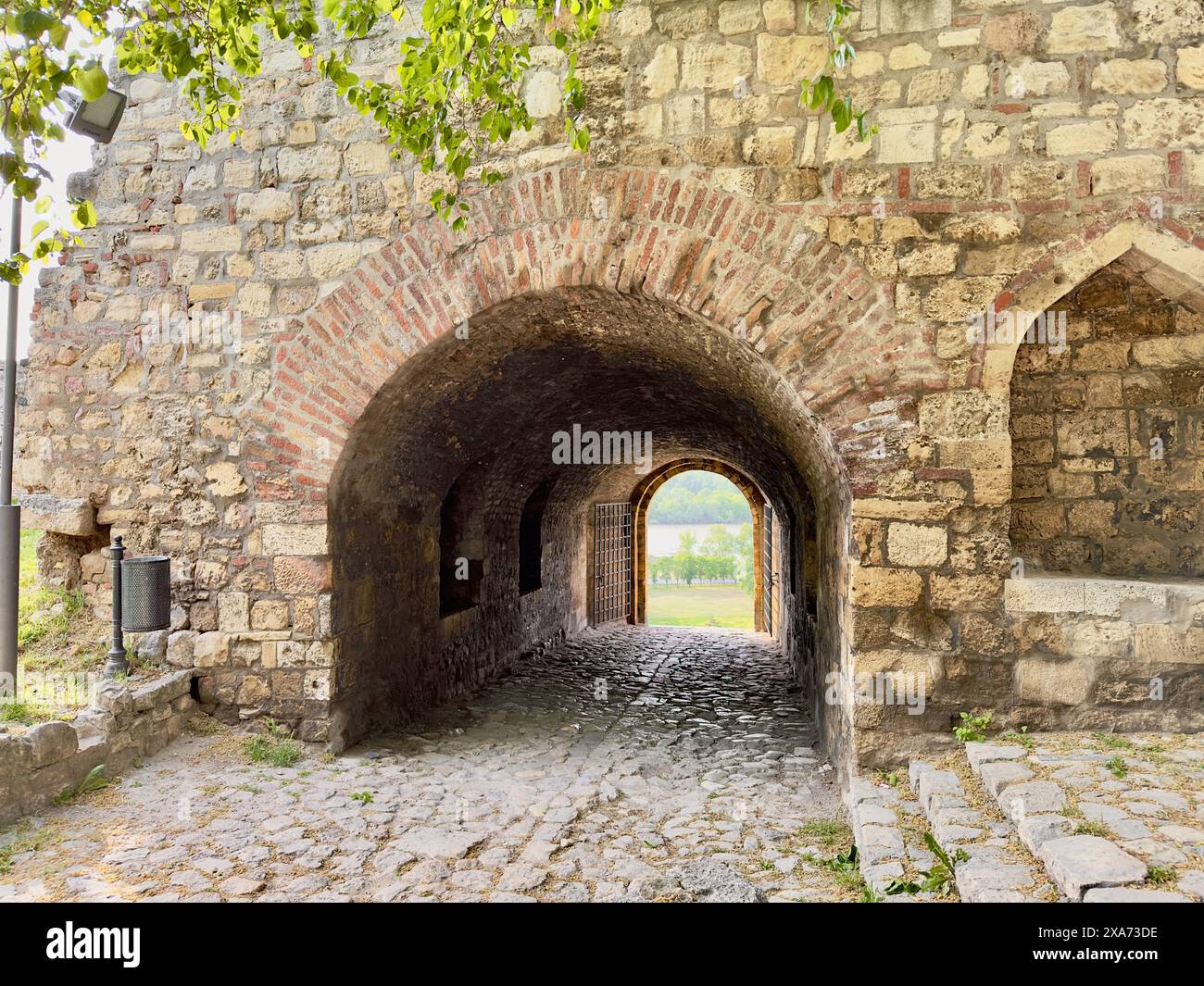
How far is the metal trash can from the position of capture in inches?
186

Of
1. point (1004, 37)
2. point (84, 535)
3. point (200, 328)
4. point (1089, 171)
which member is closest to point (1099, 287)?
point (1089, 171)

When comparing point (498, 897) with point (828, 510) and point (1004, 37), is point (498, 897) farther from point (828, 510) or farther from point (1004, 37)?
point (1004, 37)

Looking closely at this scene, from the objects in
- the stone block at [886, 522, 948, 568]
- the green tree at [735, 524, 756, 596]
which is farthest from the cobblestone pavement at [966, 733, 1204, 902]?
the green tree at [735, 524, 756, 596]

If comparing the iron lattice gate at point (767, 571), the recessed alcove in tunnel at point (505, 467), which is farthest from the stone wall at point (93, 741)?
the iron lattice gate at point (767, 571)

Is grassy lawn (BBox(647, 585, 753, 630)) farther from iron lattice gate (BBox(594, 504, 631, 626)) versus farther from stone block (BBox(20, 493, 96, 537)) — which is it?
stone block (BBox(20, 493, 96, 537))

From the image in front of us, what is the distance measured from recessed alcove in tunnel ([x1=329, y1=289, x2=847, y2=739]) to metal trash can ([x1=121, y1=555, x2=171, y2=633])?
1008mm

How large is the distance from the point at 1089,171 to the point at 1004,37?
0.79 metres

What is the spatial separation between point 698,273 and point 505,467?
385cm

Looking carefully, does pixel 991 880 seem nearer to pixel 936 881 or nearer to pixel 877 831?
pixel 936 881

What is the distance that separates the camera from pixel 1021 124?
13.3 ft

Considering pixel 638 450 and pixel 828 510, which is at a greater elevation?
pixel 638 450

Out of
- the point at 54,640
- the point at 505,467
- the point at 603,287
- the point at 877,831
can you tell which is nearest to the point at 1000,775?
the point at 877,831

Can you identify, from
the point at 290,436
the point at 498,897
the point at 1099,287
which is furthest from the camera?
the point at 290,436

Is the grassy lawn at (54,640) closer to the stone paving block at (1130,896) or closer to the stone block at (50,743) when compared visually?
the stone block at (50,743)
